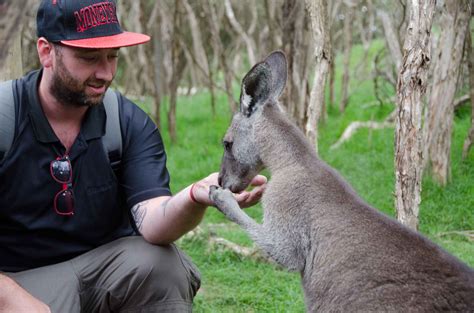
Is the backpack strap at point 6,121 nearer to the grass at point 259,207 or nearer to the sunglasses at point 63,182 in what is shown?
the sunglasses at point 63,182

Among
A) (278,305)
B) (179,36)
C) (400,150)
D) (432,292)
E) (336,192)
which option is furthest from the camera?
(179,36)

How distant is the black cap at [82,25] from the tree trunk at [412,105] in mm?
1172

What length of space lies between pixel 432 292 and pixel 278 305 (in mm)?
1561

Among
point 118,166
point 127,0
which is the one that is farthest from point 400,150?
point 127,0

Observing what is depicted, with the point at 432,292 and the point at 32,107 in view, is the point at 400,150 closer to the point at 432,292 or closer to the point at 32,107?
the point at 432,292

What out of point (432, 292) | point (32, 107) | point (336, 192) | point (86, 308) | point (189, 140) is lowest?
point (189, 140)

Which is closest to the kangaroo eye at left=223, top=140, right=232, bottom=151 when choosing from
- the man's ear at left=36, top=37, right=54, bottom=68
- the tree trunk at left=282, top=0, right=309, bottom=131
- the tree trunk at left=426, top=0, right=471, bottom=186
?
the man's ear at left=36, top=37, right=54, bottom=68

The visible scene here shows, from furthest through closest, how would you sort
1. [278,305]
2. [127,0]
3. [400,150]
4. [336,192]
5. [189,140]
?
1. [127,0]
2. [189,140]
3. [278,305]
4. [400,150]
5. [336,192]

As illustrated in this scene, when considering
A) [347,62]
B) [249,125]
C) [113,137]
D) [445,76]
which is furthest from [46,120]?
[347,62]

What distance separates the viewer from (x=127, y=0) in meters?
12.1

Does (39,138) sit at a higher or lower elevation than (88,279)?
higher

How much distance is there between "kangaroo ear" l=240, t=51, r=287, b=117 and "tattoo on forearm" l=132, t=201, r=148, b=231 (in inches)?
22.8

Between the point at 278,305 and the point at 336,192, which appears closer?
the point at 336,192

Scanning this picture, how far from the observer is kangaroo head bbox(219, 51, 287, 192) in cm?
325
